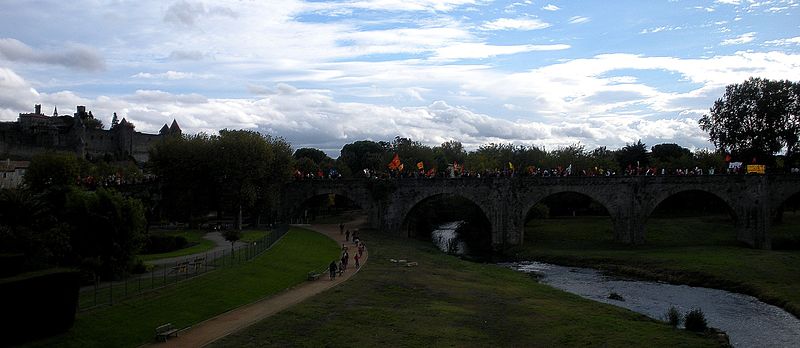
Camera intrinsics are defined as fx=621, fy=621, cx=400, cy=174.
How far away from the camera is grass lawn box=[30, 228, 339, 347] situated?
86.2 ft

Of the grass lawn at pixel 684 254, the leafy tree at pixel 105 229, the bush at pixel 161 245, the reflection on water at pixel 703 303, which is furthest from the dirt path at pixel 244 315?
the grass lawn at pixel 684 254

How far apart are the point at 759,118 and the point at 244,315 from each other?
81923 millimetres

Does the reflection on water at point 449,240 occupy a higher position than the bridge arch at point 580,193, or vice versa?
the bridge arch at point 580,193

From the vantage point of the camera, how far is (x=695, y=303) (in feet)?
149

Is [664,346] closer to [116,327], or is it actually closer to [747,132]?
[116,327]

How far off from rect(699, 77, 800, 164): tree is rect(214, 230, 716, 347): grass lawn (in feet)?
186

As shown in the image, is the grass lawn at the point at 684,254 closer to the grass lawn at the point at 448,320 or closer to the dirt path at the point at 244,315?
the grass lawn at the point at 448,320

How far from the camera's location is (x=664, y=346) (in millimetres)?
30156

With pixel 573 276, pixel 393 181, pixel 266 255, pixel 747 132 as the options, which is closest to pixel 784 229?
pixel 747 132

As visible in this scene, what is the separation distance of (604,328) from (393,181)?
52.4 meters

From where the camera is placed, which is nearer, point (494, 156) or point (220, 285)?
point (220, 285)

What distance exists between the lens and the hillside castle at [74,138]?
136875 mm

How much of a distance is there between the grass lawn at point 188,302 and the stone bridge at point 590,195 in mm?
31436

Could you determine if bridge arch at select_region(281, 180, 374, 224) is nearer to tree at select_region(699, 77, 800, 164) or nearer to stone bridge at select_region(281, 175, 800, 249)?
stone bridge at select_region(281, 175, 800, 249)
